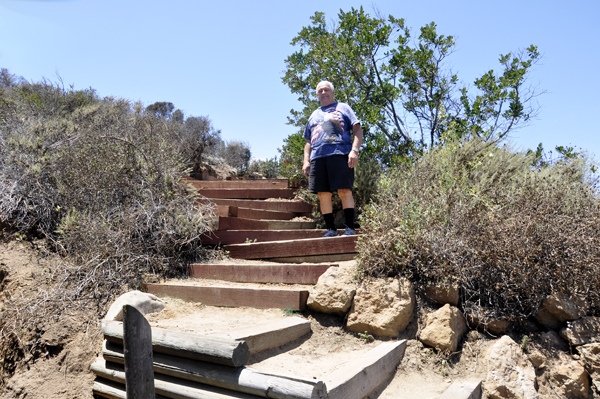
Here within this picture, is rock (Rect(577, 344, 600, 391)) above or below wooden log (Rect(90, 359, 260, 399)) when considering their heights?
above

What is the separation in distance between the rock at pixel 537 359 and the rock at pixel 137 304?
315 centimetres

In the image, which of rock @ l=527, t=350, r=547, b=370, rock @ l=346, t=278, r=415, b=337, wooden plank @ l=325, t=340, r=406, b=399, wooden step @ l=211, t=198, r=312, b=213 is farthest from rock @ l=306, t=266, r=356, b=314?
wooden step @ l=211, t=198, r=312, b=213

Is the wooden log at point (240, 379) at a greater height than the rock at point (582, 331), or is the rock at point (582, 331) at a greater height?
the rock at point (582, 331)

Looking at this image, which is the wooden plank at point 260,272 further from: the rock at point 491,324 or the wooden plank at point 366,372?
the rock at point 491,324

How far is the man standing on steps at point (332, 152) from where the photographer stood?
4.48m

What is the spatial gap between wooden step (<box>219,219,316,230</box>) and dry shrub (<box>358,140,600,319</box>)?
1.98 m

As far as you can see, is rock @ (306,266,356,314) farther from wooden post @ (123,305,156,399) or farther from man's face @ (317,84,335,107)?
man's face @ (317,84,335,107)

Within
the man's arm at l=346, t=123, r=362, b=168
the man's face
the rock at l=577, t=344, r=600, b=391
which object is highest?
the man's face

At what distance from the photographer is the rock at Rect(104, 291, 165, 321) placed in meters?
3.55

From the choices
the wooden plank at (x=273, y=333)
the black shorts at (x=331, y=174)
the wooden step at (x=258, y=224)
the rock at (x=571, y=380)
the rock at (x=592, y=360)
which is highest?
the black shorts at (x=331, y=174)

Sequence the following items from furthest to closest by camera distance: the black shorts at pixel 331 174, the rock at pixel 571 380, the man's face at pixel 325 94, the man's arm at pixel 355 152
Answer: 1. the man's face at pixel 325 94
2. the black shorts at pixel 331 174
3. the man's arm at pixel 355 152
4. the rock at pixel 571 380

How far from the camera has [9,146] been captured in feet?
18.0

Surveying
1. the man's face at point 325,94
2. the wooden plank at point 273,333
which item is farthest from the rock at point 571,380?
the man's face at point 325,94

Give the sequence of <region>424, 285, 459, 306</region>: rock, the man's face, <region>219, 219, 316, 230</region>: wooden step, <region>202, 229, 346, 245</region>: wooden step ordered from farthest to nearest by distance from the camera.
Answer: <region>219, 219, 316, 230</region>: wooden step → <region>202, 229, 346, 245</region>: wooden step → the man's face → <region>424, 285, 459, 306</region>: rock
